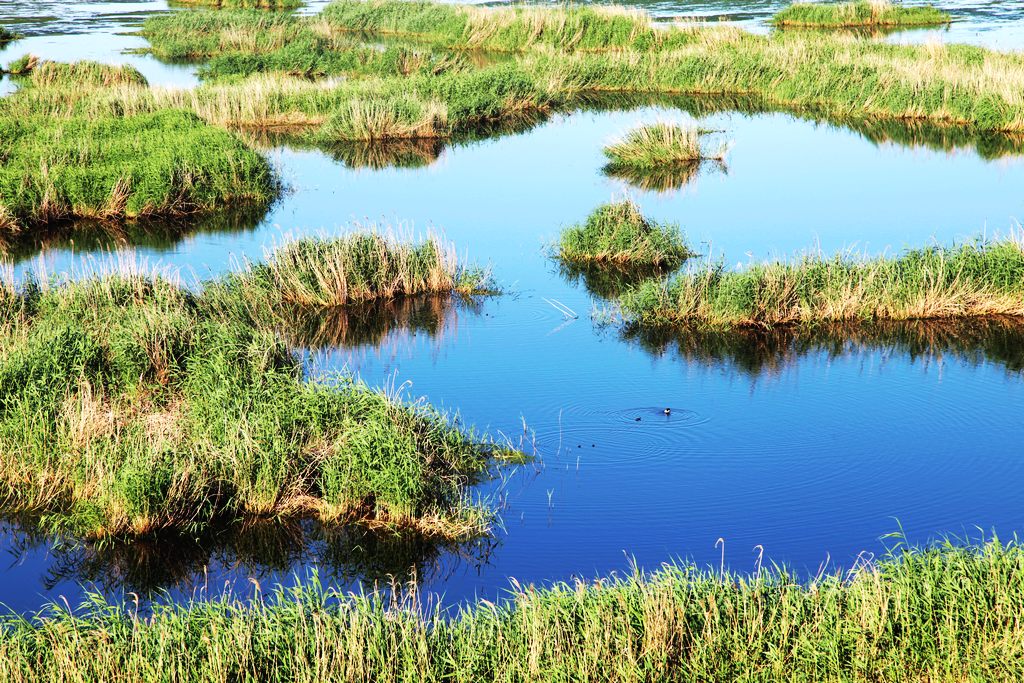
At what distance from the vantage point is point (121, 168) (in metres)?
17.6

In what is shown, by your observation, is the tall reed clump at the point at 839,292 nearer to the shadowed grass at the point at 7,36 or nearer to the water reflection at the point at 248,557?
the water reflection at the point at 248,557

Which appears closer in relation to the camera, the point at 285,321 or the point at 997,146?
the point at 285,321

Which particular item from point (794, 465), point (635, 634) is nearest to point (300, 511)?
point (635, 634)

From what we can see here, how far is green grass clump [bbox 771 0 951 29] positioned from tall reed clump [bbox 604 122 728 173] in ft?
73.8

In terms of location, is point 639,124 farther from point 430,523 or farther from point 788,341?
point 430,523

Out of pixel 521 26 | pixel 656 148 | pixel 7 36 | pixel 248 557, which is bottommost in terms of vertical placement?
pixel 248 557

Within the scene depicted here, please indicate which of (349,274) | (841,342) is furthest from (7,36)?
(841,342)

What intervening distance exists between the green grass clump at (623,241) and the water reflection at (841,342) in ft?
8.37

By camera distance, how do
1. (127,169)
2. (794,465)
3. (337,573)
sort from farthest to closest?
(127,169) < (794,465) < (337,573)

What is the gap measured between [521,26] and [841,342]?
86.7ft

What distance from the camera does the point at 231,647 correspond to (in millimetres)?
6016

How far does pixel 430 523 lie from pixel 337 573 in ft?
2.46

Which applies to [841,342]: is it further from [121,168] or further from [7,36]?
[7,36]

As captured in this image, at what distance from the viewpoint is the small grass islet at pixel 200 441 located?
809cm
